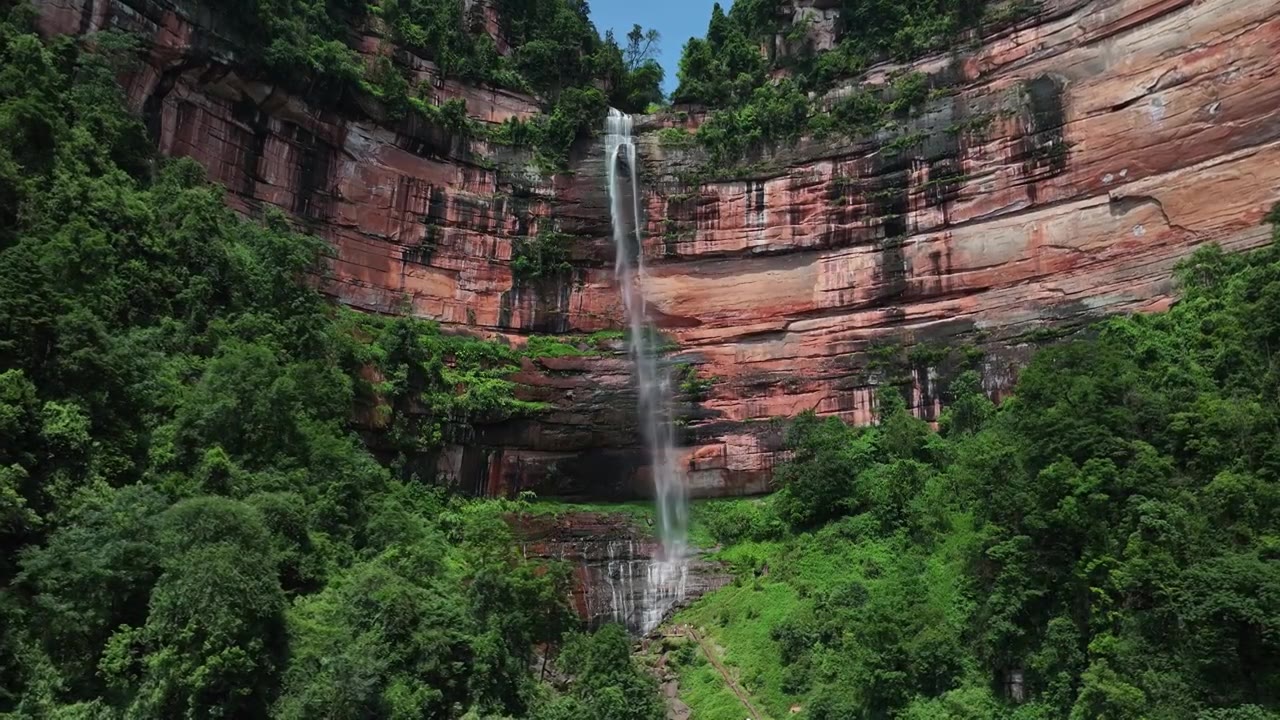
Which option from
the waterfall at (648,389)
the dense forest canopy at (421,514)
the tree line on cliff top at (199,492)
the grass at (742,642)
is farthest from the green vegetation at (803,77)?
the tree line on cliff top at (199,492)

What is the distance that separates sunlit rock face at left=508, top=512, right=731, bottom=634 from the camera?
23594 mm

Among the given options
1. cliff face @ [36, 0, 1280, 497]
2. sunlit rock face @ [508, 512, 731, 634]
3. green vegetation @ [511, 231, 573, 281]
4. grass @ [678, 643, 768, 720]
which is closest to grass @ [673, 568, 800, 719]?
grass @ [678, 643, 768, 720]

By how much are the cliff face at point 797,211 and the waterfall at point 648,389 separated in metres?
0.54

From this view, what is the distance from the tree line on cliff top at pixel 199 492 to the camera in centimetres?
1224

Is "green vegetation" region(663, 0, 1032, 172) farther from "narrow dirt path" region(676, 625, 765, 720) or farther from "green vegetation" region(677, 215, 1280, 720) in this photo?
"narrow dirt path" region(676, 625, 765, 720)

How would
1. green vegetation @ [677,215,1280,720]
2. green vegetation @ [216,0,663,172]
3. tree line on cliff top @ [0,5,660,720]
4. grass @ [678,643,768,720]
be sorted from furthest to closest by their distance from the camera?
green vegetation @ [216,0,663,172] < grass @ [678,643,768,720] < green vegetation @ [677,215,1280,720] < tree line on cliff top @ [0,5,660,720]

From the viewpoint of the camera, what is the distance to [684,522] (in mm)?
26734

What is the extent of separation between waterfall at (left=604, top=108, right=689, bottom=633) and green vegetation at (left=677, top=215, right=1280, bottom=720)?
1928 mm

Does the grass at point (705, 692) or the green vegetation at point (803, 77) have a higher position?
the green vegetation at point (803, 77)

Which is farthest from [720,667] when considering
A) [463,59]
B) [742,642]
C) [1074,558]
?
[463,59]

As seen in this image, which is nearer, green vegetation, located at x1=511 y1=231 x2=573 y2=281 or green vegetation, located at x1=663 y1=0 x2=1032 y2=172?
green vegetation, located at x1=663 y1=0 x2=1032 y2=172

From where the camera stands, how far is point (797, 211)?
30172 millimetres

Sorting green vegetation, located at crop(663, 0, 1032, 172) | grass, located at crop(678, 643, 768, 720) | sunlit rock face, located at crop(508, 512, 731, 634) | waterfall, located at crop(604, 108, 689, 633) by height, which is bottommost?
grass, located at crop(678, 643, 768, 720)

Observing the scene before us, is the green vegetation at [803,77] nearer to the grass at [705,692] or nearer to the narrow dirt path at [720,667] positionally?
the narrow dirt path at [720,667]
